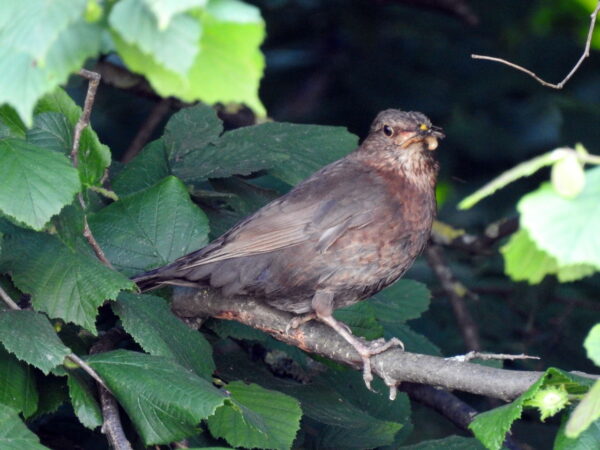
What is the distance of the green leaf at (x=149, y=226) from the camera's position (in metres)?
3.14

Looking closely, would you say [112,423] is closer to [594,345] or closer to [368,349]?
[368,349]

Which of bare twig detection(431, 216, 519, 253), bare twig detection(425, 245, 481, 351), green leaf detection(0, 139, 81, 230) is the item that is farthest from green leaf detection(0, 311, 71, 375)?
bare twig detection(431, 216, 519, 253)

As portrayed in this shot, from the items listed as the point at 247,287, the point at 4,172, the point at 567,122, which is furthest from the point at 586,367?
the point at 4,172

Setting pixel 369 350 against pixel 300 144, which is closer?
pixel 369 350

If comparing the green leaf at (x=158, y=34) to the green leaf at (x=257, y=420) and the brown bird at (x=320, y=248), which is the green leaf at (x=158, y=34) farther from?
the brown bird at (x=320, y=248)

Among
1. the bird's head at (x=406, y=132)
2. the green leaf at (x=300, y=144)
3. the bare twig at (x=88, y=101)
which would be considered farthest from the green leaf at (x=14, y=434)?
the bird's head at (x=406, y=132)

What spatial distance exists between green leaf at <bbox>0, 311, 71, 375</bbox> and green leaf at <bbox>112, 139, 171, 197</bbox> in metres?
0.90

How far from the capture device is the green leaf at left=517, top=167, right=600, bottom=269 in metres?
1.23

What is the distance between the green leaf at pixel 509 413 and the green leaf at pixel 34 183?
105cm

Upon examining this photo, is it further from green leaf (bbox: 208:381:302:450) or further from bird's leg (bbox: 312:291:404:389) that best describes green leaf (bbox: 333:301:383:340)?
green leaf (bbox: 208:381:302:450)

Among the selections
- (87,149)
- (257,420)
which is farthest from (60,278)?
(257,420)

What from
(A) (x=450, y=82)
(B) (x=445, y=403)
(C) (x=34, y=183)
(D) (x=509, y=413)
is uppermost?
(C) (x=34, y=183)

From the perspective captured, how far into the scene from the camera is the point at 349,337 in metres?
2.98

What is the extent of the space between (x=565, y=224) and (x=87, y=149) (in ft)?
5.82
